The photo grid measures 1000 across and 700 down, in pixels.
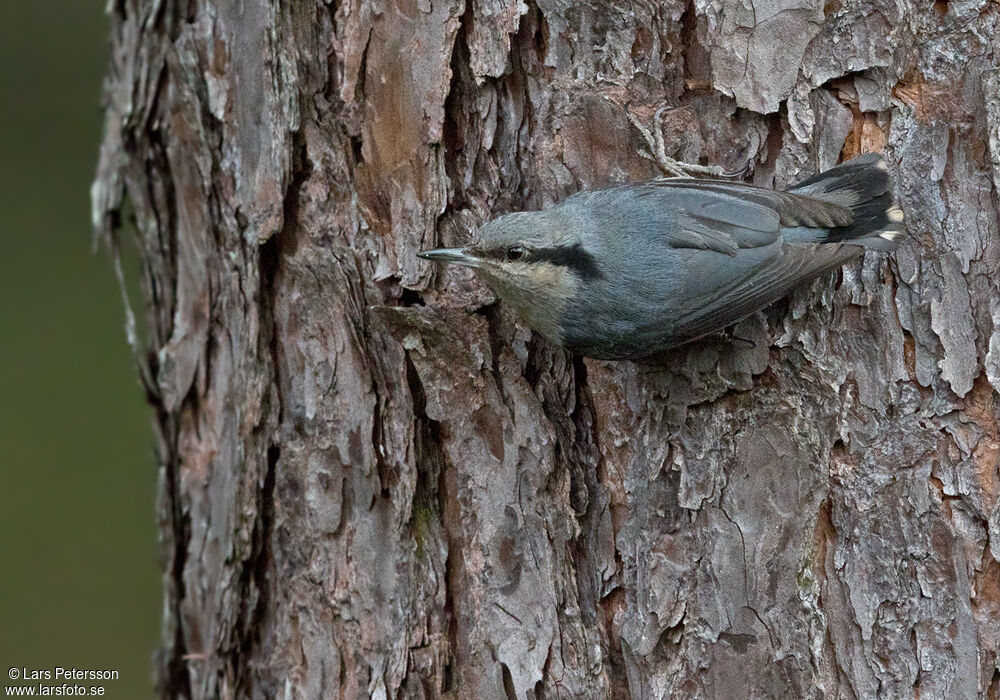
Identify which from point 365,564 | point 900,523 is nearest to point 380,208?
point 365,564

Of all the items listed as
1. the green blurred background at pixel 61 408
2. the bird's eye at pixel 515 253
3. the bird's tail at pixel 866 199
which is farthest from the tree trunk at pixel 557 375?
the green blurred background at pixel 61 408

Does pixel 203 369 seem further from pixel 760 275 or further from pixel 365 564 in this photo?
pixel 760 275

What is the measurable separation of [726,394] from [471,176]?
71 cm

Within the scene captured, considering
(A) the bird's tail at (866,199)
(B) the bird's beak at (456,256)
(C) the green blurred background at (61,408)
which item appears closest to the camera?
(A) the bird's tail at (866,199)

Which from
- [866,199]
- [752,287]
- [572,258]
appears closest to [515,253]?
[572,258]

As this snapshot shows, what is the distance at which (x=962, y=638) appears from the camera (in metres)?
1.93

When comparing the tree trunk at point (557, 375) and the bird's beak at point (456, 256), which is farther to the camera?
the bird's beak at point (456, 256)

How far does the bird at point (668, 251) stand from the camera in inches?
77.2

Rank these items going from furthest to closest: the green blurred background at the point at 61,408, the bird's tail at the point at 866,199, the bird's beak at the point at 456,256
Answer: the green blurred background at the point at 61,408
the bird's beak at the point at 456,256
the bird's tail at the point at 866,199

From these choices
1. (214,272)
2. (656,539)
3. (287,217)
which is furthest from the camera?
(214,272)

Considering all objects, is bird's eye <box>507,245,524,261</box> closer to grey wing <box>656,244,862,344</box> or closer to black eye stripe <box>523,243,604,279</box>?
black eye stripe <box>523,243,604,279</box>

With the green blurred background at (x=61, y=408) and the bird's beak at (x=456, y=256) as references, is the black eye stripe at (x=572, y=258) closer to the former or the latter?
the bird's beak at (x=456, y=256)

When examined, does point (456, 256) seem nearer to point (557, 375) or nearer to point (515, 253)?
point (515, 253)

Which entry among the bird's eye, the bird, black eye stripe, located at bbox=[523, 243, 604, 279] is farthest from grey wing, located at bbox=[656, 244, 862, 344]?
the bird's eye
